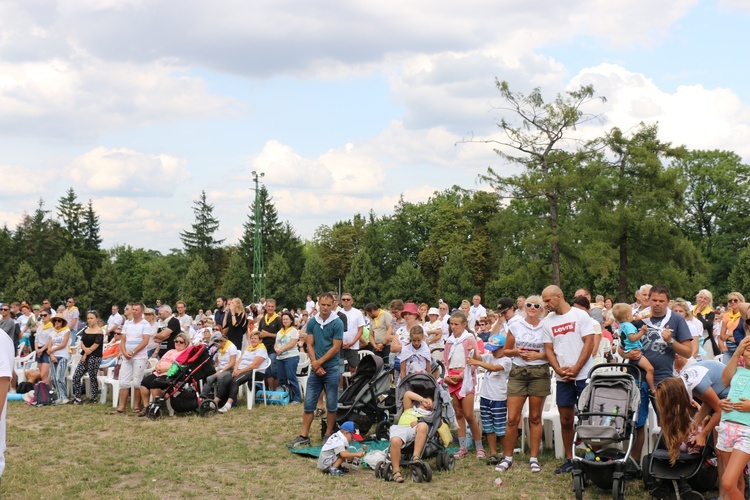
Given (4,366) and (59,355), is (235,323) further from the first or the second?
(4,366)

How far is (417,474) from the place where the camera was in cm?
724

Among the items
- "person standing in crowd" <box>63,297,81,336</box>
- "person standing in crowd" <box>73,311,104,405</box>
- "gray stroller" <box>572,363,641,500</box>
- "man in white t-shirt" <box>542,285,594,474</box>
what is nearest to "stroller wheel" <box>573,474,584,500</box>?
"gray stroller" <box>572,363,641,500</box>

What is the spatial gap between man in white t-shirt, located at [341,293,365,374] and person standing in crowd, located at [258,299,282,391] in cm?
178

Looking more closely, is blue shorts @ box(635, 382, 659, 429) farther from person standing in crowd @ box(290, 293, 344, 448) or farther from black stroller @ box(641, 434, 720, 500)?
person standing in crowd @ box(290, 293, 344, 448)

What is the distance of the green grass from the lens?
6.93 meters

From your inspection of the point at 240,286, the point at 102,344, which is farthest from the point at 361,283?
the point at 102,344

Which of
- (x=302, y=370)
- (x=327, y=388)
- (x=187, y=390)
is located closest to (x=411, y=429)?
(x=327, y=388)

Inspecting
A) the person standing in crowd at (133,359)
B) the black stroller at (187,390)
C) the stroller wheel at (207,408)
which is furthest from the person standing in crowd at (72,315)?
the stroller wheel at (207,408)

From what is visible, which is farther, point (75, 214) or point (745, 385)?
point (75, 214)

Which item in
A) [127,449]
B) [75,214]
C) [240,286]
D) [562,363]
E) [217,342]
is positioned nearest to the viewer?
[562,363]

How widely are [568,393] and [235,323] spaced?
747cm

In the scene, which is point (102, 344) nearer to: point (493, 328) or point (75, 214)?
point (493, 328)

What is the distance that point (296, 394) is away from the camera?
494 inches

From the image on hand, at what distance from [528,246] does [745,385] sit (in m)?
30.9
